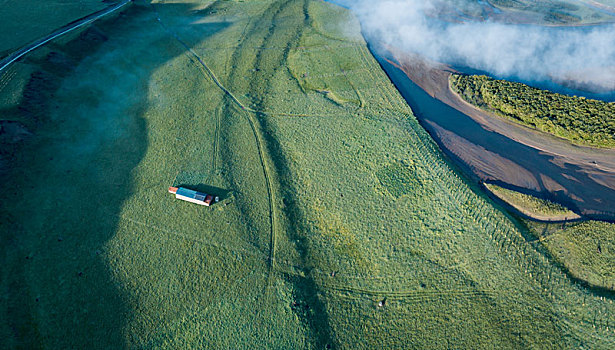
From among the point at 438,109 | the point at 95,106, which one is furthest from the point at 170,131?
the point at 438,109

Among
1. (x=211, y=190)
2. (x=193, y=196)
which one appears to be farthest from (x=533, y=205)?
(x=193, y=196)

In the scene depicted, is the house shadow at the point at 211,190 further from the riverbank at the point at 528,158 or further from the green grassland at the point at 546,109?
the green grassland at the point at 546,109

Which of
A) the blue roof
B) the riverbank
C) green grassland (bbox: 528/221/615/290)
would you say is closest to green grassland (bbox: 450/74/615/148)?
the riverbank

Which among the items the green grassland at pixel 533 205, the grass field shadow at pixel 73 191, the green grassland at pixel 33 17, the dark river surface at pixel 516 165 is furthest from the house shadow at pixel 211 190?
the green grassland at pixel 33 17

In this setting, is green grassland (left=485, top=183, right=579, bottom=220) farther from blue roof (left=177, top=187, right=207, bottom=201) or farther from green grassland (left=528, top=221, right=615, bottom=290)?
blue roof (left=177, top=187, right=207, bottom=201)

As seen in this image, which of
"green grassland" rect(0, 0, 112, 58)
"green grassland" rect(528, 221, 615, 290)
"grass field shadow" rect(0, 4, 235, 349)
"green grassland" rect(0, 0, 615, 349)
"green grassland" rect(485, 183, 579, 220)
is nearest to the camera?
"grass field shadow" rect(0, 4, 235, 349)

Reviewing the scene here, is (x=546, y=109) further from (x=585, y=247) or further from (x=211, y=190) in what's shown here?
(x=211, y=190)
